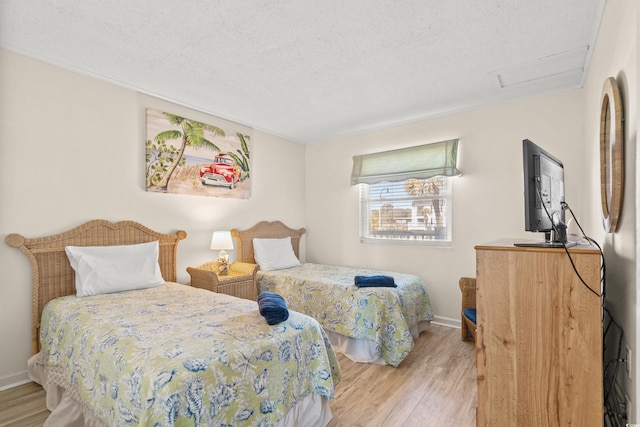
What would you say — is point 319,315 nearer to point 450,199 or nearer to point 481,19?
point 450,199

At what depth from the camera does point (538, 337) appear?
1.39 meters

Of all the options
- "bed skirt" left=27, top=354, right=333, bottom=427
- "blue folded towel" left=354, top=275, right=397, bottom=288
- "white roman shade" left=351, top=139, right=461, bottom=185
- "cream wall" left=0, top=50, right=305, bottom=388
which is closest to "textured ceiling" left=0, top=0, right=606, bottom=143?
"cream wall" left=0, top=50, right=305, bottom=388

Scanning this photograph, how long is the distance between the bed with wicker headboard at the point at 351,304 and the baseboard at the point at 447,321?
0.35 metres

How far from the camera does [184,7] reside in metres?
1.94

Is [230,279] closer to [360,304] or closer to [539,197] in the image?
[360,304]

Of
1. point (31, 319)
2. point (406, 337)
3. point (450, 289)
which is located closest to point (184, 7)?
point (31, 319)

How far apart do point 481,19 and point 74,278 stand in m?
3.70

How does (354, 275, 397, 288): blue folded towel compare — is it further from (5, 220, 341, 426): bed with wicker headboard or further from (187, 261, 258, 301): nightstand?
(187, 261, 258, 301): nightstand

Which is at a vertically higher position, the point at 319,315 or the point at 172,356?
the point at 172,356

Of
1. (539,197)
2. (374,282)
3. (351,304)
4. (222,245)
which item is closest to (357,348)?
(351,304)

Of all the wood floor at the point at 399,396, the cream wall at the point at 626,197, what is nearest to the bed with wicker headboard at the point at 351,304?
the wood floor at the point at 399,396

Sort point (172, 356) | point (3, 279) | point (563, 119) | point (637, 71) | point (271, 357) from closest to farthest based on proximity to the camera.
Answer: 1. point (637, 71)
2. point (172, 356)
3. point (271, 357)
4. point (3, 279)
5. point (563, 119)

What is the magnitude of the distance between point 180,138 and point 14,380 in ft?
8.19

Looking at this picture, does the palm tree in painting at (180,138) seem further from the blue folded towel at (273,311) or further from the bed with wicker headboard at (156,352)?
the blue folded towel at (273,311)
